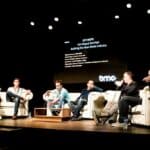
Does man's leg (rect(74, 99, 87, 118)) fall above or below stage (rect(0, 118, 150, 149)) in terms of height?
above

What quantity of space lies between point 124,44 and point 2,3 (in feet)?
11.4

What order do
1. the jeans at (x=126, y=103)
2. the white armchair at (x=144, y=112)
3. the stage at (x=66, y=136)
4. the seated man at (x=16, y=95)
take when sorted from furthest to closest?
the seated man at (x=16, y=95), the jeans at (x=126, y=103), the white armchair at (x=144, y=112), the stage at (x=66, y=136)

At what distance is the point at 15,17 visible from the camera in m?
10.1

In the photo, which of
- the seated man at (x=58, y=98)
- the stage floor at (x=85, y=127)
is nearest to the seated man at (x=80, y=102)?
the seated man at (x=58, y=98)

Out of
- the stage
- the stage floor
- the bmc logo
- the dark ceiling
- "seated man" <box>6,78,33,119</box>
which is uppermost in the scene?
the dark ceiling

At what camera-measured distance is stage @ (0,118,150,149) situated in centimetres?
514

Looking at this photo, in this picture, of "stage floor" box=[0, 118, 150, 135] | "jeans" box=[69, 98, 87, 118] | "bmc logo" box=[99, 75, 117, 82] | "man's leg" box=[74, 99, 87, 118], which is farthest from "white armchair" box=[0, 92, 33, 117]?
"stage floor" box=[0, 118, 150, 135]

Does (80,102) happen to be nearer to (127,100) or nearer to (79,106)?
(79,106)

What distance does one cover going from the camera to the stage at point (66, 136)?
5136 mm

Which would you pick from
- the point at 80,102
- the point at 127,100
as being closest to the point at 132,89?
the point at 127,100

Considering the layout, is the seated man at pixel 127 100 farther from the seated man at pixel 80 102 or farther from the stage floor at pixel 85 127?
the seated man at pixel 80 102

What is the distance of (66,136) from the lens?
5707 mm

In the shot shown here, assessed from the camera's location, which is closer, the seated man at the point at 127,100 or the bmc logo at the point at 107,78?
the seated man at the point at 127,100

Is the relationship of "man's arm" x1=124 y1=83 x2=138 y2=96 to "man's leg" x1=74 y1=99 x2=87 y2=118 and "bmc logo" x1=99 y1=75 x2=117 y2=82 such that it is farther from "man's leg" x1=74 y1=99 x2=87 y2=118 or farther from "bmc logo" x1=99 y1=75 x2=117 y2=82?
"bmc logo" x1=99 y1=75 x2=117 y2=82
